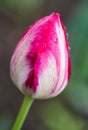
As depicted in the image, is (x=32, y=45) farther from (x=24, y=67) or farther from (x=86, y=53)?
(x=86, y=53)

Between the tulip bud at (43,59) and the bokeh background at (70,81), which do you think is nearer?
the tulip bud at (43,59)

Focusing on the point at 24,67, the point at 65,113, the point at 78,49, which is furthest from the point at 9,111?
the point at 24,67

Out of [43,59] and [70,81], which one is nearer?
[43,59]

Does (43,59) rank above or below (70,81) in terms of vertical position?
below

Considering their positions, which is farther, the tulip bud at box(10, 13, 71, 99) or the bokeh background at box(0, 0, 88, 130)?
the bokeh background at box(0, 0, 88, 130)
